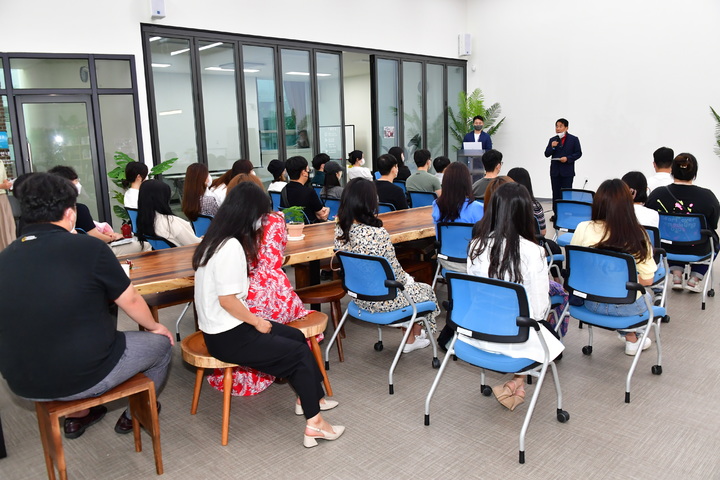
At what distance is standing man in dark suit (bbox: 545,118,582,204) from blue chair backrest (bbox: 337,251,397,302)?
6856 mm

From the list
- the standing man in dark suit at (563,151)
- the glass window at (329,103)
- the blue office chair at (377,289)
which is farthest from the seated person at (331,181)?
the standing man in dark suit at (563,151)

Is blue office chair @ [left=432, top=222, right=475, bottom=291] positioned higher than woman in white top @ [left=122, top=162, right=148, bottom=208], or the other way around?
woman in white top @ [left=122, top=162, right=148, bottom=208]

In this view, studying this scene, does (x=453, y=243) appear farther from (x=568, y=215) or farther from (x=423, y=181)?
(x=423, y=181)

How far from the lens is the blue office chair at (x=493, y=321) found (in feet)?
8.55

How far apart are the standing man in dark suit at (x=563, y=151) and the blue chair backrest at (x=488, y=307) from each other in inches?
285

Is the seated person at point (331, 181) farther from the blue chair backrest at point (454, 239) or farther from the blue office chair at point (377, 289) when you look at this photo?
the blue office chair at point (377, 289)

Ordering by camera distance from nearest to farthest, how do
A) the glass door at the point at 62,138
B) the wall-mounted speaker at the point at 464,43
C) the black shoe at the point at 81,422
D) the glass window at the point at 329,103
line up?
the black shoe at the point at 81,422, the glass door at the point at 62,138, the glass window at the point at 329,103, the wall-mounted speaker at the point at 464,43

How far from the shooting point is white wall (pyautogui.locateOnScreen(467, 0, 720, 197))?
974cm

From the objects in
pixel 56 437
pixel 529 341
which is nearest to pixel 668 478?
pixel 529 341

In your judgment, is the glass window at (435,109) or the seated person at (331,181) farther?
the glass window at (435,109)

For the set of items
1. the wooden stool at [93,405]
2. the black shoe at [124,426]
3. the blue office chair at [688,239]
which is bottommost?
the black shoe at [124,426]

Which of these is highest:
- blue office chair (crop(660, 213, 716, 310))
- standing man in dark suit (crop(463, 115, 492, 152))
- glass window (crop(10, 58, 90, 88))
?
glass window (crop(10, 58, 90, 88))

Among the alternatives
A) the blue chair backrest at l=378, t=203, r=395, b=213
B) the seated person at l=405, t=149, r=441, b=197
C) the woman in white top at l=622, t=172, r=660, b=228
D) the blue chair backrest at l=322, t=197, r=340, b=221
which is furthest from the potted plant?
the seated person at l=405, t=149, r=441, b=197

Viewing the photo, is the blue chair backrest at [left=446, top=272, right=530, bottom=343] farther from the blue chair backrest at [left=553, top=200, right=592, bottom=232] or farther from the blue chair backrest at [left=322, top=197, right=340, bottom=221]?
the blue chair backrest at [left=322, top=197, right=340, bottom=221]
